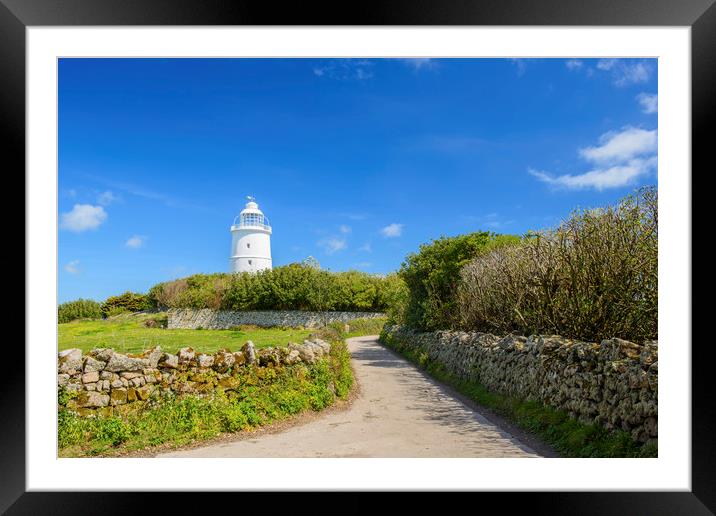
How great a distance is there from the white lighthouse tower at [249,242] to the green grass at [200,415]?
1997 centimetres

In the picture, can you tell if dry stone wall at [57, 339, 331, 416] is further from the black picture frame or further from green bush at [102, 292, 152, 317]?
green bush at [102, 292, 152, 317]

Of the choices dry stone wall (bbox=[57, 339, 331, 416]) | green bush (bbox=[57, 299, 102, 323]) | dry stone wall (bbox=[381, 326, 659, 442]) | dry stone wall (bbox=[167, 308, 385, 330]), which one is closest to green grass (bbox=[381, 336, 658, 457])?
dry stone wall (bbox=[381, 326, 659, 442])

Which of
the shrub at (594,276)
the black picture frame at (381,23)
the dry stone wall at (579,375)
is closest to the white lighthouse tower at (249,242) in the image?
the dry stone wall at (579,375)

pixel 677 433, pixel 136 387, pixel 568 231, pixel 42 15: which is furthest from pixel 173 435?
pixel 568 231

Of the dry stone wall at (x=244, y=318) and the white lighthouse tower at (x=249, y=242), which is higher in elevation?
the white lighthouse tower at (x=249, y=242)

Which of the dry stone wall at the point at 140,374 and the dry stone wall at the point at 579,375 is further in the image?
the dry stone wall at the point at 140,374

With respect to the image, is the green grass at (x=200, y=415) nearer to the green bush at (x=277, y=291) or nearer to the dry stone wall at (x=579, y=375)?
the dry stone wall at (x=579, y=375)

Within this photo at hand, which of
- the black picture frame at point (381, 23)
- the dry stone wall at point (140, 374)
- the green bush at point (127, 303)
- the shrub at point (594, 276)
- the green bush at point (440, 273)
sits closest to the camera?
the black picture frame at point (381, 23)

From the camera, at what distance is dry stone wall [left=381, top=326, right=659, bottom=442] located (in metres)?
3.55

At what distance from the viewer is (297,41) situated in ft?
10.7

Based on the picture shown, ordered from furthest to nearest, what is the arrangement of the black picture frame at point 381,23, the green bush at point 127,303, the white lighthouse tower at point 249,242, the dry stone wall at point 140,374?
1. the white lighthouse tower at point 249,242
2. the green bush at point 127,303
3. the dry stone wall at point 140,374
4. the black picture frame at point 381,23

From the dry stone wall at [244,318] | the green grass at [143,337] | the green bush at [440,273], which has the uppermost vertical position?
the green bush at [440,273]

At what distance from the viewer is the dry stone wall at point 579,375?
3551 millimetres

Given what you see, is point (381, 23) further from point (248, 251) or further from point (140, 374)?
point (248, 251)
